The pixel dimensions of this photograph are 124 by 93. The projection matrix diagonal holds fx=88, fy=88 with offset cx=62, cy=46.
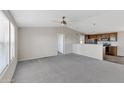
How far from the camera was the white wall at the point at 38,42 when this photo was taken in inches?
237

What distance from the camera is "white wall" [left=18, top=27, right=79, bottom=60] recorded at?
6.03m

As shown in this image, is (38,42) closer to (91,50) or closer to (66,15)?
(66,15)

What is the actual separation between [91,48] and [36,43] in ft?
13.5

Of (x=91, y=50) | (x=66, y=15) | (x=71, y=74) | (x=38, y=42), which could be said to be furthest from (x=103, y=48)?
(x=38, y=42)

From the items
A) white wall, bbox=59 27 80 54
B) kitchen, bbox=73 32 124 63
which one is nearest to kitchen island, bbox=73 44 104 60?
kitchen, bbox=73 32 124 63

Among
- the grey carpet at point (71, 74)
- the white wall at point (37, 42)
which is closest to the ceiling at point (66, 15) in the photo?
the white wall at point (37, 42)

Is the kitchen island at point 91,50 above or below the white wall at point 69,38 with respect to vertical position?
below

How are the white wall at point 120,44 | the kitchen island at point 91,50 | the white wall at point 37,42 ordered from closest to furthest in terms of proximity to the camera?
the kitchen island at point 91,50, the white wall at point 37,42, the white wall at point 120,44

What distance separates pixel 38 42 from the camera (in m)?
6.69

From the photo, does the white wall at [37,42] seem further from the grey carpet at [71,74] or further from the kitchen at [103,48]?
the kitchen at [103,48]

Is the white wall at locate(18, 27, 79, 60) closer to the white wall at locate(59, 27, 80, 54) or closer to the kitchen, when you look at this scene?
the white wall at locate(59, 27, 80, 54)

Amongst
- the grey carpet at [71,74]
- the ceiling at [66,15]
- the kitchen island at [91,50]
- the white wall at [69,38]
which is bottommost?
the grey carpet at [71,74]
